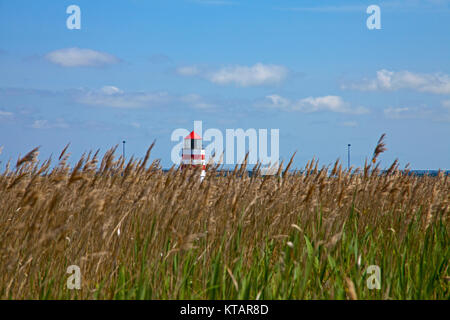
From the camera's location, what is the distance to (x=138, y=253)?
12.7ft

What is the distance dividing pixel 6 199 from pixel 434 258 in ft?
13.7

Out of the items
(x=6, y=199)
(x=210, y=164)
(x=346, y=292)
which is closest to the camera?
(x=346, y=292)

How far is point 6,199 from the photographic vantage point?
15.7 ft

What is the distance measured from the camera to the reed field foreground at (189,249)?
3.04 m

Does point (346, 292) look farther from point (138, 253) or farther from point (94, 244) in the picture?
point (94, 244)

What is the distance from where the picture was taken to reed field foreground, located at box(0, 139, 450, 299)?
120 inches

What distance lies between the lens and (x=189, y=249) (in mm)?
3758

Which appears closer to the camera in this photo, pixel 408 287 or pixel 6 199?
pixel 408 287

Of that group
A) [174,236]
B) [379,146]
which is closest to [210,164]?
[174,236]
